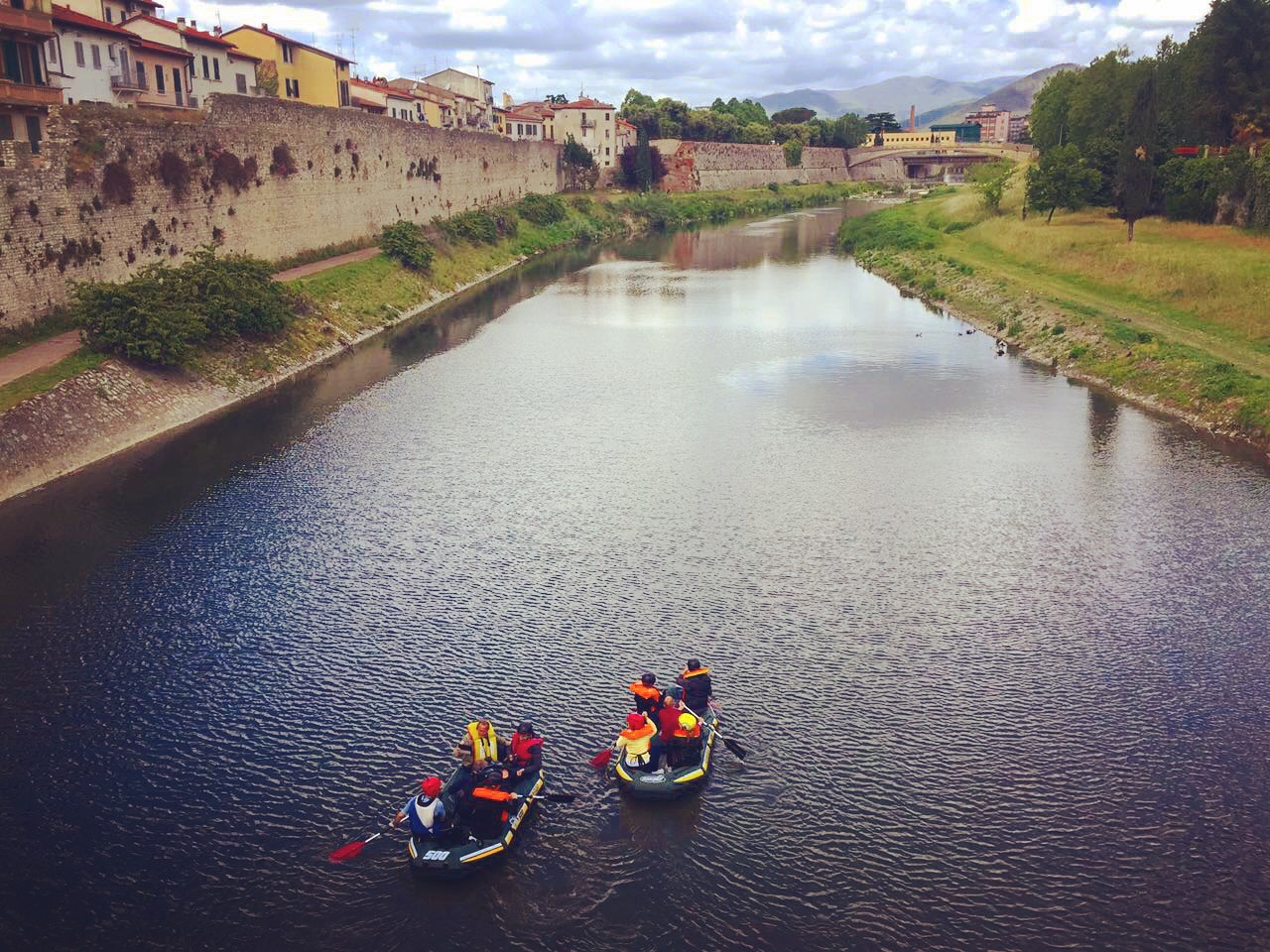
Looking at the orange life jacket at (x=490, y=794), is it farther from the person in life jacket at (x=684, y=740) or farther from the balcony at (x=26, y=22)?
the balcony at (x=26, y=22)

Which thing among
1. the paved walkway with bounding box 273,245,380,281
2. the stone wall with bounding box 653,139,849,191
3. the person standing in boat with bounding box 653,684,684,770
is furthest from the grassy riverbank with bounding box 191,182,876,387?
the person standing in boat with bounding box 653,684,684,770

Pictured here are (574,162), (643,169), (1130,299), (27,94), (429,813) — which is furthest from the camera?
(643,169)

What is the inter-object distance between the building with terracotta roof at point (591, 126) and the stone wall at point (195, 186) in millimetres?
59819

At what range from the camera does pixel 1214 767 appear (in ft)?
55.2

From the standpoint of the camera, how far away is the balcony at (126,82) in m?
55.2

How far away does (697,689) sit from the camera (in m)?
17.9

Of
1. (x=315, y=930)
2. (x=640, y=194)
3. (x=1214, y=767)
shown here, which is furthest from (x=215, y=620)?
(x=640, y=194)

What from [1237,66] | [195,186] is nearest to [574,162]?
[1237,66]

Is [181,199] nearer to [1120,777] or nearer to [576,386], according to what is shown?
[576,386]

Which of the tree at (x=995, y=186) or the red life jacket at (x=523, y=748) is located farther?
the tree at (x=995, y=186)

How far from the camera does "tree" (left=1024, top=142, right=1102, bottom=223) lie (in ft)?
237

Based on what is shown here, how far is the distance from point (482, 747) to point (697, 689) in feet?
12.8

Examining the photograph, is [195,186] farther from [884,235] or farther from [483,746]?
[884,235]

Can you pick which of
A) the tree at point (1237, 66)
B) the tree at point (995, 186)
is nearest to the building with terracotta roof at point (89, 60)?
the tree at point (1237, 66)
